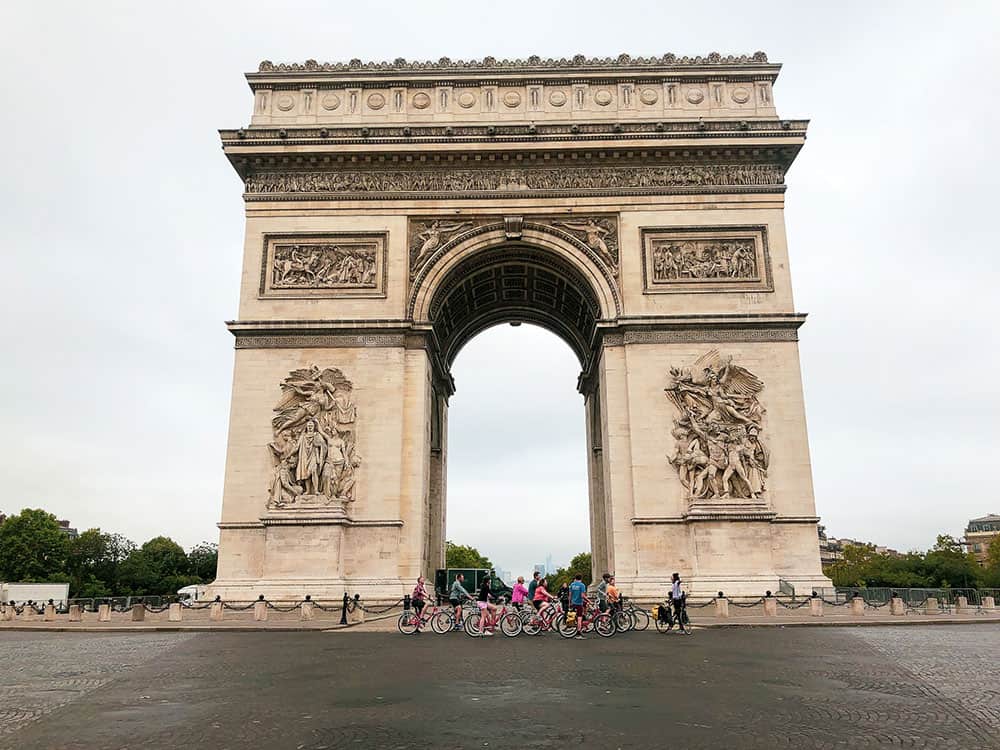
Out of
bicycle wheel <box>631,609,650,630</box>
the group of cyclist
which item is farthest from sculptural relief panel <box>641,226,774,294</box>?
the group of cyclist

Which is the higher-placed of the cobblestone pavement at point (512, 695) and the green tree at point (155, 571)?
the green tree at point (155, 571)

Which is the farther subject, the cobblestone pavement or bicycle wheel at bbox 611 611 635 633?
bicycle wheel at bbox 611 611 635 633

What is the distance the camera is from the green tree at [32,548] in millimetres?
64938

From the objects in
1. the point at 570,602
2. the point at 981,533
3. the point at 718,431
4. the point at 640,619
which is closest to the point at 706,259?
the point at 718,431

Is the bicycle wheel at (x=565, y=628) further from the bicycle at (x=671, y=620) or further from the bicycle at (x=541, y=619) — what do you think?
the bicycle at (x=671, y=620)

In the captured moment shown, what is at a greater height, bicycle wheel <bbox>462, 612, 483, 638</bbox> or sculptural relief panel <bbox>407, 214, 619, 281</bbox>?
sculptural relief panel <bbox>407, 214, 619, 281</bbox>

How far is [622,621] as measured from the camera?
18562mm

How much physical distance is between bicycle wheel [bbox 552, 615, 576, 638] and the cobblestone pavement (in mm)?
2082

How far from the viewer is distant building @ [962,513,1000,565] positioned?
364 ft

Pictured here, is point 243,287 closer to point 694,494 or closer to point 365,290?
point 365,290

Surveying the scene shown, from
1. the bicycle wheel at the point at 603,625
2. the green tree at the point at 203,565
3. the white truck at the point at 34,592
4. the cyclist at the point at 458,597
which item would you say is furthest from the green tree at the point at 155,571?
the bicycle wheel at the point at 603,625

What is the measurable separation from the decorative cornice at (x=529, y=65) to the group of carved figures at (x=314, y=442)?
37.6 feet

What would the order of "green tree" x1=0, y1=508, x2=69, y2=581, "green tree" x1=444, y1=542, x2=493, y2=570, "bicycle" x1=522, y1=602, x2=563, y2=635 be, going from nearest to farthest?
"bicycle" x1=522, y1=602, x2=563, y2=635, "green tree" x1=0, y1=508, x2=69, y2=581, "green tree" x1=444, y1=542, x2=493, y2=570

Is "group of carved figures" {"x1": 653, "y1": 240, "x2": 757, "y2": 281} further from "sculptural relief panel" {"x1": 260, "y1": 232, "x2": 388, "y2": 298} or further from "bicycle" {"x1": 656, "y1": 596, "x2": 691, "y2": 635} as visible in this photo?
"bicycle" {"x1": 656, "y1": 596, "x2": 691, "y2": 635}
